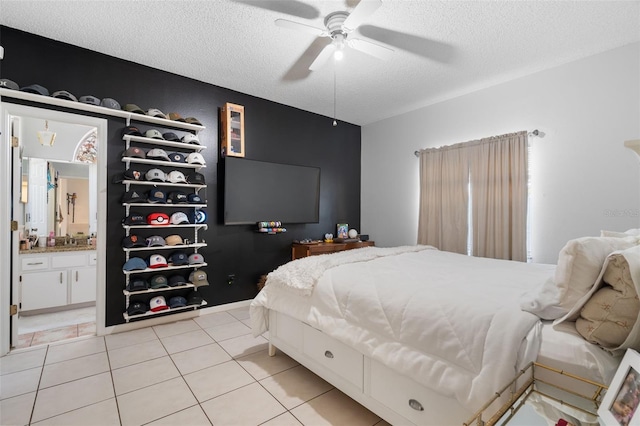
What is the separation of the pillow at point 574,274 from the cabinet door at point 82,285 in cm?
474

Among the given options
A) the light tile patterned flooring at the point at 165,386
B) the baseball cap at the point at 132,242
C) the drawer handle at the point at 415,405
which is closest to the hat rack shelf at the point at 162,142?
the baseball cap at the point at 132,242

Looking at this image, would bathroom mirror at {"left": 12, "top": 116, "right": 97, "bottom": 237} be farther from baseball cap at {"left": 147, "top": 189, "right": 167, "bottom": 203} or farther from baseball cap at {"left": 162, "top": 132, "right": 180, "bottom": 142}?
baseball cap at {"left": 147, "top": 189, "right": 167, "bottom": 203}

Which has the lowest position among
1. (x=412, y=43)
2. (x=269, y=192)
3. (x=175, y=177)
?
(x=269, y=192)

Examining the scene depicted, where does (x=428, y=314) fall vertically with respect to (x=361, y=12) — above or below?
below

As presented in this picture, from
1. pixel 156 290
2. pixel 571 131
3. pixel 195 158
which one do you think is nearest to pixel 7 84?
pixel 195 158

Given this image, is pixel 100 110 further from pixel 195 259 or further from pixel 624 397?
pixel 624 397

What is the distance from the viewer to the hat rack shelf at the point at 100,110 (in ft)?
8.36

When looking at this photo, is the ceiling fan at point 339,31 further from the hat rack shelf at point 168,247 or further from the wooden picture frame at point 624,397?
the hat rack shelf at point 168,247

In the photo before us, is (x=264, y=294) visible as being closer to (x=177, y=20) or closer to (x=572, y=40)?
(x=177, y=20)

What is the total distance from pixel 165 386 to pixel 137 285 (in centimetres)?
128

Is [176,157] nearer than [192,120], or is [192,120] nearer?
[176,157]

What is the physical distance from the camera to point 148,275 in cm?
328

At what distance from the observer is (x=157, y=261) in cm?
314

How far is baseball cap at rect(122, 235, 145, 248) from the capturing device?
2996 millimetres
